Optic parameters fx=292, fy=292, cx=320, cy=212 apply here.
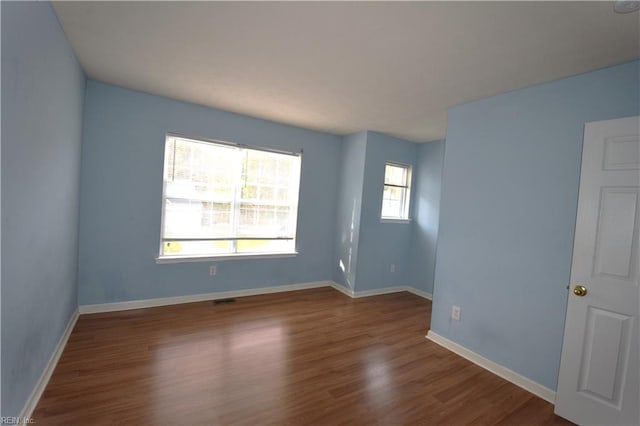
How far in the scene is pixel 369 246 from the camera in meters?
4.52

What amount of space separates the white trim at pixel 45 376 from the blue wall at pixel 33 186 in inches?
2.4

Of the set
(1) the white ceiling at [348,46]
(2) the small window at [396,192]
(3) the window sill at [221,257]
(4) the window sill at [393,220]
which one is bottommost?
(3) the window sill at [221,257]

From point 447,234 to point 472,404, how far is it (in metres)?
1.52

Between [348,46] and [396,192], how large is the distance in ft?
10.5

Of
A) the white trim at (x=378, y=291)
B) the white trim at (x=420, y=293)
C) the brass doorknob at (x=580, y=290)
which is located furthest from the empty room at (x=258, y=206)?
the white trim at (x=420, y=293)

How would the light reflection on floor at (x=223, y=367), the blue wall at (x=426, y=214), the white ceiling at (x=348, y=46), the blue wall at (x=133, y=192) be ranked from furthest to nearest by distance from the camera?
the blue wall at (x=426, y=214) → the blue wall at (x=133, y=192) → the light reflection on floor at (x=223, y=367) → the white ceiling at (x=348, y=46)

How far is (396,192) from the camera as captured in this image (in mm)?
4938

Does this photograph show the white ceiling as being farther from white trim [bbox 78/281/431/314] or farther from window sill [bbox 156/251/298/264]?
white trim [bbox 78/281/431/314]

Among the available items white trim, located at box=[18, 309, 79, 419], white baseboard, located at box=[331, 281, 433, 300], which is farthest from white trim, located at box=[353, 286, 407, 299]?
white trim, located at box=[18, 309, 79, 419]

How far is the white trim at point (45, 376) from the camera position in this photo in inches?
67.6

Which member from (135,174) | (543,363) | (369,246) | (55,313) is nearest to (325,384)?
(543,363)

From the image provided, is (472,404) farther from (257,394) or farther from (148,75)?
(148,75)

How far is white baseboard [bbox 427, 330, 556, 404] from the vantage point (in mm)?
2270

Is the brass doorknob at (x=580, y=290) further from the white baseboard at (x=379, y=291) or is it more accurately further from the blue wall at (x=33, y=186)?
the blue wall at (x=33, y=186)
